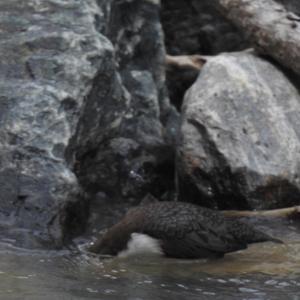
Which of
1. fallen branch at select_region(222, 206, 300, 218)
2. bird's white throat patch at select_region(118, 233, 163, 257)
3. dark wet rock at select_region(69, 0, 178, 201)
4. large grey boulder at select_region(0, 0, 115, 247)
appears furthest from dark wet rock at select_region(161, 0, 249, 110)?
bird's white throat patch at select_region(118, 233, 163, 257)

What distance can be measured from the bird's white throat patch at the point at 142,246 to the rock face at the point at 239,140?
4.39ft

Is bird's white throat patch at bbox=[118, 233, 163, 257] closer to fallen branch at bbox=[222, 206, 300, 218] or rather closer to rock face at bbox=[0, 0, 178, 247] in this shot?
rock face at bbox=[0, 0, 178, 247]

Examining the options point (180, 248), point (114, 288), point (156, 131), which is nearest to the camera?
point (114, 288)

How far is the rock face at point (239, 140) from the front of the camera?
6531mm

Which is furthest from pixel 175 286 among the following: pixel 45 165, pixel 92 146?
pixel 92 146

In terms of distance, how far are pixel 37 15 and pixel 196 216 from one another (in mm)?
2335

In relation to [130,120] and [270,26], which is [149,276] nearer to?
[130,120]

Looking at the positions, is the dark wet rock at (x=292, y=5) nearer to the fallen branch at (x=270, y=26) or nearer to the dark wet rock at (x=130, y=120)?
the fallen branch at (x=270, y=26)

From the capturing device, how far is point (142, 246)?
5.38 m

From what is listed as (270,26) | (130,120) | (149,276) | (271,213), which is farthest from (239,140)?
(149,276)

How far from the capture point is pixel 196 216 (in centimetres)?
558

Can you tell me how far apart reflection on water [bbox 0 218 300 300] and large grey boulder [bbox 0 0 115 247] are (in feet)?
1.17

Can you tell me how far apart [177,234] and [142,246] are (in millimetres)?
248

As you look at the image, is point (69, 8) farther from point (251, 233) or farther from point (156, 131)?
point (251, 233)
